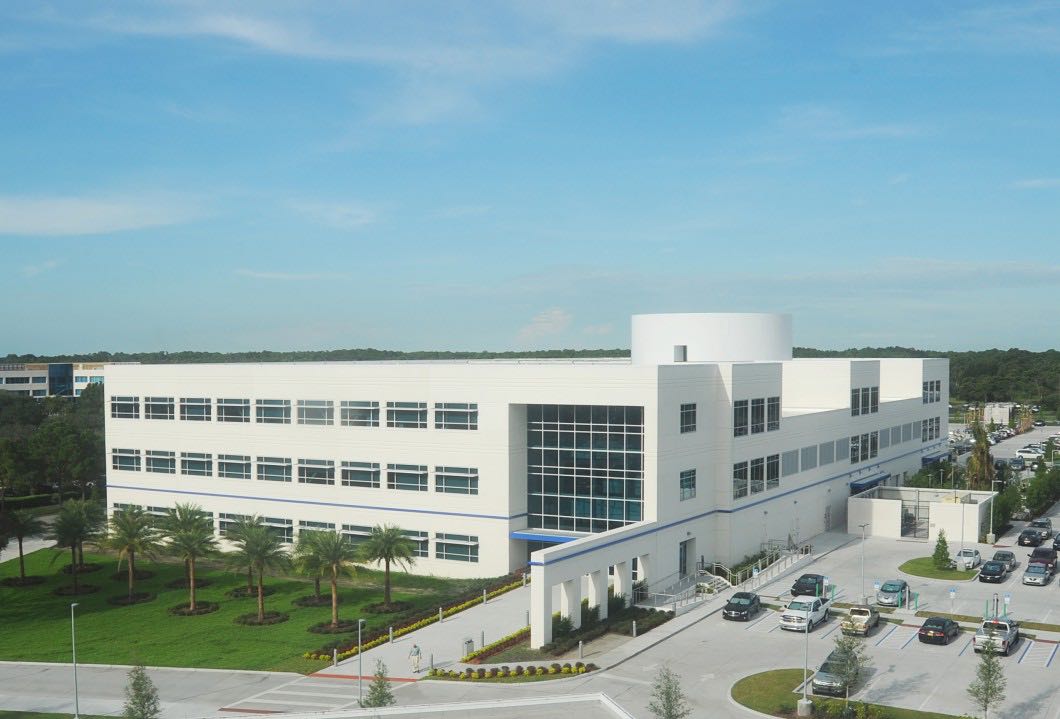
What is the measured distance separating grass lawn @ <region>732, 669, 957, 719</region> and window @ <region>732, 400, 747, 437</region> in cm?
2112

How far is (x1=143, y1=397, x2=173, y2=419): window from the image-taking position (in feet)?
219

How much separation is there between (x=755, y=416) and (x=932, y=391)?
1558 inches

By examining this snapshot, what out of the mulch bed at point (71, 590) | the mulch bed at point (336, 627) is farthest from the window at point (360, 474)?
the mulch bed at point (71, 590)

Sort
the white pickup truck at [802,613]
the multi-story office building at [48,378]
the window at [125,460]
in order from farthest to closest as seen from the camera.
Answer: the multi-story office building at [48,378], the window at [125,460], the white pickup truck at [802,613]

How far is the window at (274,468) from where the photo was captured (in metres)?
61.8

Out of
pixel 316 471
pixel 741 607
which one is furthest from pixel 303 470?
pixel 741 607

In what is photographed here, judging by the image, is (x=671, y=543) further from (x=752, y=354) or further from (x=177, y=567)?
(x=177, y=567)

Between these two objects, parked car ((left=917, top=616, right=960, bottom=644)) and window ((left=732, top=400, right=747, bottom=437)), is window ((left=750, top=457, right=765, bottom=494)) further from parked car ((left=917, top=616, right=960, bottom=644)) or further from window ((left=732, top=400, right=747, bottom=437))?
parked car ((left=917, top=616, right=960, bottom=644))

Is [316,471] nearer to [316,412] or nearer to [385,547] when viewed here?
[316,412]

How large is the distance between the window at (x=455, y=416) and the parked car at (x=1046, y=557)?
30.9 m

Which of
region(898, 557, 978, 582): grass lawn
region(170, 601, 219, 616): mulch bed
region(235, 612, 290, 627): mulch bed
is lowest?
region(170, 601, 219, 616): mulch bed

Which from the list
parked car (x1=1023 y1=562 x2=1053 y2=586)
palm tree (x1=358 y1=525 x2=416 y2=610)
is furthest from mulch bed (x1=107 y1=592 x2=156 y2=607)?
parked car (x1=1023 y1=562 x2=1053 y2=586)

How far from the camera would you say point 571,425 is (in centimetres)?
5466

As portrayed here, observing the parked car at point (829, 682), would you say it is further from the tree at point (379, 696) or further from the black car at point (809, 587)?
the tree at point (379, 696)
